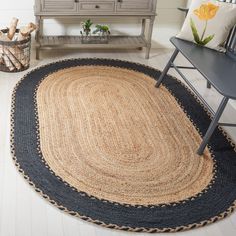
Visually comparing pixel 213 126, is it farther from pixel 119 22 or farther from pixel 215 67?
pixel 119 22

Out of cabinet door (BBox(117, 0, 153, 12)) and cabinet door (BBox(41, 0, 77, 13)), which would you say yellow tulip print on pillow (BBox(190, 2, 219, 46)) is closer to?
cabinet door (BBox(117, 0, 153, 12))

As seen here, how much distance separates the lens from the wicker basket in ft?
9.15

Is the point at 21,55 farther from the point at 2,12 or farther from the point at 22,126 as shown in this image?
the point at 22,126

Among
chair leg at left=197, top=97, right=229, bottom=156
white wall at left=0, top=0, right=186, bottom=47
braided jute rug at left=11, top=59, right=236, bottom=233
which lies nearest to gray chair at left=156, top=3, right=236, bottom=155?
chair leg at left=197, top=97, right=229, bottom=156

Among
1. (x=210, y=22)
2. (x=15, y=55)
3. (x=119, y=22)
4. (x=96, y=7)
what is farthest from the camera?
(x=119, y=22)

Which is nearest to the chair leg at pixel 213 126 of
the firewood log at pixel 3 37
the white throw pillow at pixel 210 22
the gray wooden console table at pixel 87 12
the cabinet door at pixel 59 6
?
the white throw pillow at pixel 210 22

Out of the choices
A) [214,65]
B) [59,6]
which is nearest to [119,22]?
[59,6]

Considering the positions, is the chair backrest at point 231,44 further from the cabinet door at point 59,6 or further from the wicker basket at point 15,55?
the wicker basket at point 15,55

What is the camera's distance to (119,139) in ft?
7.35

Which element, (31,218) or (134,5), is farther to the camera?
(134,5)

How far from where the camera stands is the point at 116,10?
3.06m

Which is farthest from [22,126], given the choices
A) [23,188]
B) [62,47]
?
[62,47]

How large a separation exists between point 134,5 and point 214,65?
1.11 meters

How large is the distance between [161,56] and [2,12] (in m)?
1.58
